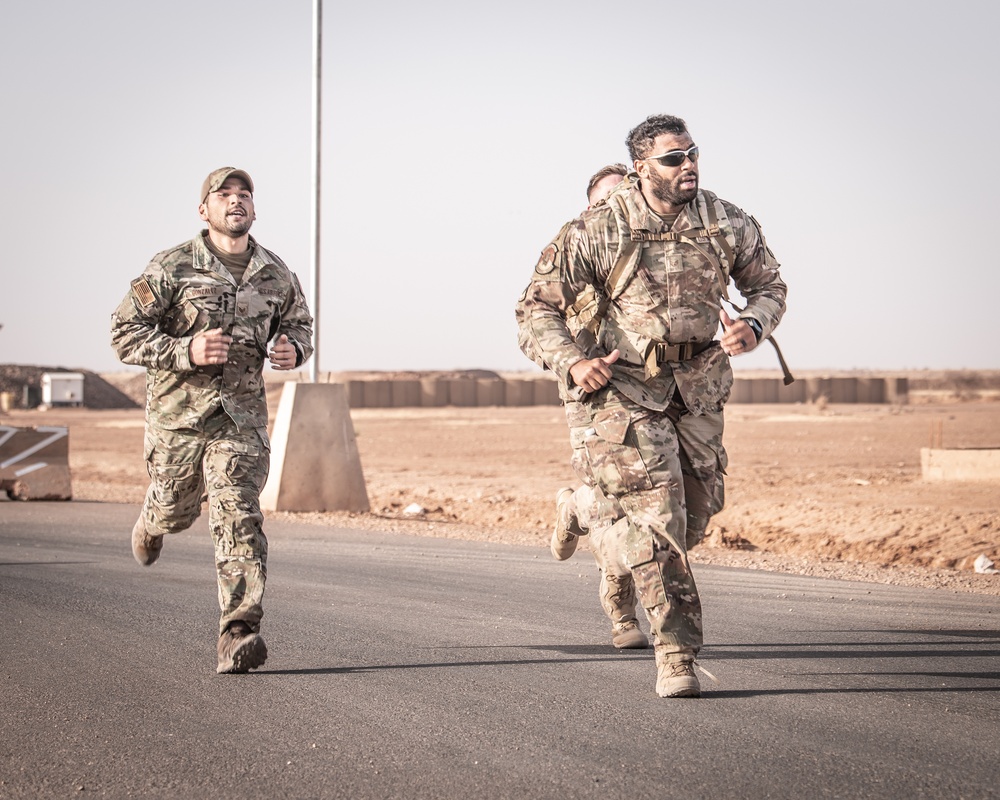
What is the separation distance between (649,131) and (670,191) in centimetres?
28

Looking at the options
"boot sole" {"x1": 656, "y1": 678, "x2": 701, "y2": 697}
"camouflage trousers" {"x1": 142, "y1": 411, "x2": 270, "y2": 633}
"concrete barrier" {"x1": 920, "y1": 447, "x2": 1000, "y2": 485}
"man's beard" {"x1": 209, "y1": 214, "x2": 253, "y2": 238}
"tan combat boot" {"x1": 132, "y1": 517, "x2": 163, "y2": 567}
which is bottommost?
"boot sole" {"x1": 656, "y1": 678, "x2": 701, "y2": 697}

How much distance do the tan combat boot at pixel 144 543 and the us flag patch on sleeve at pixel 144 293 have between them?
1.07 meters

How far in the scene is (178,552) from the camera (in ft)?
34.1

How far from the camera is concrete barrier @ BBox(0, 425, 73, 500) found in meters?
15.5

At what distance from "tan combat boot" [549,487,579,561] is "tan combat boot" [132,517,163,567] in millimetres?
1924

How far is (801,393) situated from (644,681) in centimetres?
6451

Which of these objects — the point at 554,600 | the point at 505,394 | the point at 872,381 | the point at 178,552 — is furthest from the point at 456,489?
the point at 872,381

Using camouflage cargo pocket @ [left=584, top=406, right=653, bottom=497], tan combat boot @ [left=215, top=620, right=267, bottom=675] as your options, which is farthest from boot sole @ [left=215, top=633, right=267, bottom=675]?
camouflage cargo pocket @ [left=584, top=406, right=653, bottom=497]

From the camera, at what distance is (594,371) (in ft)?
16.9

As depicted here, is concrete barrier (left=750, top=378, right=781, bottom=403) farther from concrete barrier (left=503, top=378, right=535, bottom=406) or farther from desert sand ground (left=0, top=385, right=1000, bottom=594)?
desert sand ground (left=0, top=385, right=1000, bottom=594)

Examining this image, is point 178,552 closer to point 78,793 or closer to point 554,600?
point 554,600

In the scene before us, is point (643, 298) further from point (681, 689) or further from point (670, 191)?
point (681, 689)

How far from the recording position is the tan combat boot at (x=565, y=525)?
6.53m

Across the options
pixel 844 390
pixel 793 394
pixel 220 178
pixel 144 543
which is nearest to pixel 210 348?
pixel 220 178
